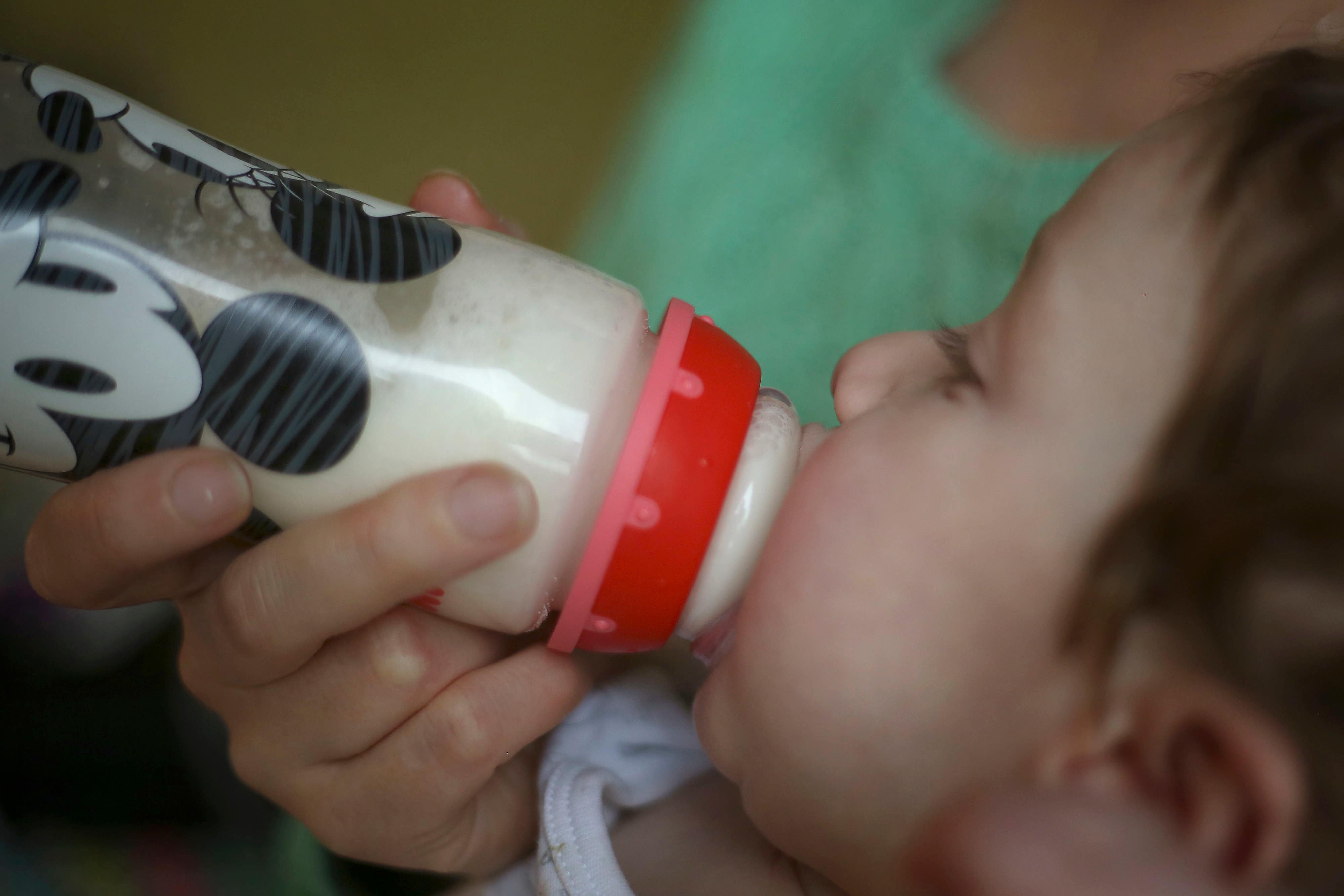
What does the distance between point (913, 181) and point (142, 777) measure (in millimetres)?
1121

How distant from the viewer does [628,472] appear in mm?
505

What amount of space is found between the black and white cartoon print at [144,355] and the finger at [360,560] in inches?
1.8

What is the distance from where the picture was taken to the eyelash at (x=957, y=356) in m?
0.55

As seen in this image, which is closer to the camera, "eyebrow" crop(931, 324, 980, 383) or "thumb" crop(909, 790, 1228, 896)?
"thumb" crop(909, 790, 1228, 896)

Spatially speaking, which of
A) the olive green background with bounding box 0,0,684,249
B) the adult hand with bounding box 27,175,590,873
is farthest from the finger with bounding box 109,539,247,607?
the olive green background with bounding box 0,0,684,249

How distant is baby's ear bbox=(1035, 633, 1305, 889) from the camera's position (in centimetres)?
32

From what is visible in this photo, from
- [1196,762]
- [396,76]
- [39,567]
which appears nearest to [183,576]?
[39,567]

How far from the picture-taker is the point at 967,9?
3.44 ft

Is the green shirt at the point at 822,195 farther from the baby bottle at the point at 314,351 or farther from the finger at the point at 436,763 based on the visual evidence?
the baby bottle at the point at 314,351

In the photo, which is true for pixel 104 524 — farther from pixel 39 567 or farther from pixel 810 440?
pixel 810 440

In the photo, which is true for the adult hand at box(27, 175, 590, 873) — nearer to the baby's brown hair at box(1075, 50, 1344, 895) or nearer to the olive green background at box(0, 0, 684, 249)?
the baby's brown hair at box(1075, 50, 1344, 895)

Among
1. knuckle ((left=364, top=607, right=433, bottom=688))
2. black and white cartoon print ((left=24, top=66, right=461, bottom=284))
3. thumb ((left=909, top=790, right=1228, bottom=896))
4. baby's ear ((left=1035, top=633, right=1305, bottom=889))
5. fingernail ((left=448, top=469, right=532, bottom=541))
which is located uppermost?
black and white cartoon print ((left=24, top=66, right=461, bottom=284))

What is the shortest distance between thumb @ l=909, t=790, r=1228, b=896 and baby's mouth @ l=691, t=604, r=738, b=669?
251 mm

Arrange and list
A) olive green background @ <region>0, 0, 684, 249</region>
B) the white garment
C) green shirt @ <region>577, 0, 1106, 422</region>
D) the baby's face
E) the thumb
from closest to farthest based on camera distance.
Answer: the thumb → the baby's face → the white garment → green shirt @ <region>577, 0, 1106, 422</region> → olive green background @ <region>0, 0, 684, 249</region>
